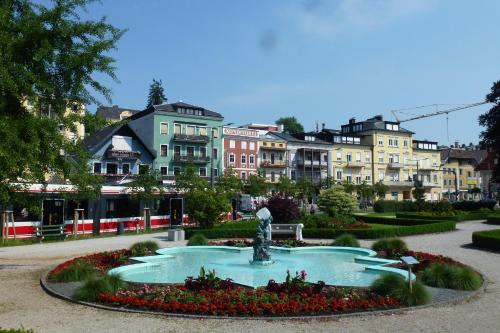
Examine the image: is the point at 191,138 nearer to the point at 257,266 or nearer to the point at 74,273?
the point at 257,266

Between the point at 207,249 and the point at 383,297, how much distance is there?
13166 mm

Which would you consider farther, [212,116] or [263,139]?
[263,139]

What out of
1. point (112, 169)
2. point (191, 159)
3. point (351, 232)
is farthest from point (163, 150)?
point (351, 232)

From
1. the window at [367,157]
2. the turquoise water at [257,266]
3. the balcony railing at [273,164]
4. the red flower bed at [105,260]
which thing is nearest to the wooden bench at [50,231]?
the turquoise water at [257,266]

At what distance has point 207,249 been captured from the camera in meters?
23.3

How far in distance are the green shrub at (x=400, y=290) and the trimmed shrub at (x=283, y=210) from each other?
18.5 m

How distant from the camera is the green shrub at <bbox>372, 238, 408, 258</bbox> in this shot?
1942 cm

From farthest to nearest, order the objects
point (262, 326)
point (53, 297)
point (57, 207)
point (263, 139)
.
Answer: point (263, 139) → point (57, 207) → point (53, 297) → point (262, 326)

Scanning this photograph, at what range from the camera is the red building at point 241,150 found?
70.6 meters

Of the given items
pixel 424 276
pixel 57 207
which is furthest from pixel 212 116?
pixel 424 276

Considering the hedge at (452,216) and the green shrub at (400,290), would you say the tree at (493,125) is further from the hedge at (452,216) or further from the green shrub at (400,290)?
the green shrub at (400,290)

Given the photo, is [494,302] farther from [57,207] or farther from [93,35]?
[57,207]

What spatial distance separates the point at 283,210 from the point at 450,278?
57.8 feet

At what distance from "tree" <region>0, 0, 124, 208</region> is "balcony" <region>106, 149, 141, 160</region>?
35.6 m
